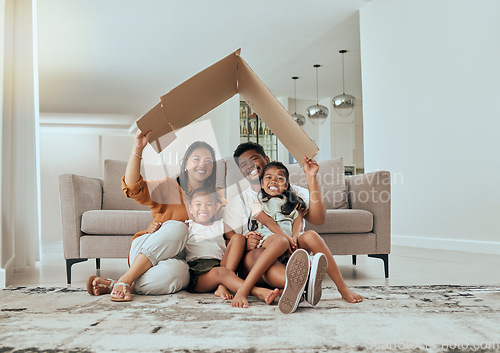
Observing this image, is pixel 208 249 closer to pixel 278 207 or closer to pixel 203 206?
pixel 203 206

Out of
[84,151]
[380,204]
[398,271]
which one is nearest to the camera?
[380,204]

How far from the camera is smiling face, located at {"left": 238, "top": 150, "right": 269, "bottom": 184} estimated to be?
200cm

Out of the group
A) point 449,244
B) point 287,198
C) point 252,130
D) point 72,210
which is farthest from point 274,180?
point 252,130

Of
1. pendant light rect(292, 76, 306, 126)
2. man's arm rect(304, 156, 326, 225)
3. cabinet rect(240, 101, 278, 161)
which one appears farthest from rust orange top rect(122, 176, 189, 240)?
cabinet rect(240, 101, 278, 161)

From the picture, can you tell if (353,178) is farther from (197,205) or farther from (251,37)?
(251,37)

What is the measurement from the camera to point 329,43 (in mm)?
6203

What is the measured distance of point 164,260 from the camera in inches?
74.8

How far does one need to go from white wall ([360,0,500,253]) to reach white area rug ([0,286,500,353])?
2.24 m

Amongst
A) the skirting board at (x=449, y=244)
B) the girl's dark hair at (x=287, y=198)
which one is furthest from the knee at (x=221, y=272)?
the skirting board at (x=449, y=244)

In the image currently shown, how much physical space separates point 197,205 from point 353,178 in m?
1.21

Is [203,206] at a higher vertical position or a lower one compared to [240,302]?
higher

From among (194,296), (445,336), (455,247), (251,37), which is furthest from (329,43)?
(445,336)

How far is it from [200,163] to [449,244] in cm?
299

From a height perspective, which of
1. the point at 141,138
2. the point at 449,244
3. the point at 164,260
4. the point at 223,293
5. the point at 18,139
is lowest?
the point at 449,244
